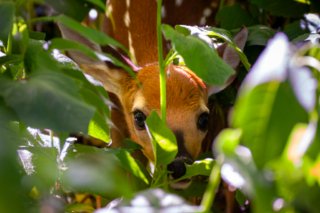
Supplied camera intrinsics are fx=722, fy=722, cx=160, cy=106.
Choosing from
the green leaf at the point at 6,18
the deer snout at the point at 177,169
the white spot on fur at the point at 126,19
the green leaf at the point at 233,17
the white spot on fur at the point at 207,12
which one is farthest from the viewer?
the white spot on fur at the point at 207,12

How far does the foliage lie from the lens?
65cm

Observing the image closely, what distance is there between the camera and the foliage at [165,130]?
65 centimetres

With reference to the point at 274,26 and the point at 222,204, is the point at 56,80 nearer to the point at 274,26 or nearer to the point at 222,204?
the point at 222,204

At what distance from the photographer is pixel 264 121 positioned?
0.65m

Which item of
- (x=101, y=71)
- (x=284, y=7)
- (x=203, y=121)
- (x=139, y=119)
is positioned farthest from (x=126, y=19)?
(x=284, y=7)

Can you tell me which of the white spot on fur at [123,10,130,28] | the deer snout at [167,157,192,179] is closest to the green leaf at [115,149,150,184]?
the deer snout at [167,157,192,179]

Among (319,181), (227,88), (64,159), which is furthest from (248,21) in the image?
(319,181)

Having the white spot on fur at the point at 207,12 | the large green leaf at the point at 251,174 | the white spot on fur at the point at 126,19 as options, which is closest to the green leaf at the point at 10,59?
the large green leaf at the point at 251,174

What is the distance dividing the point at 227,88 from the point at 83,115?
4.54 ft

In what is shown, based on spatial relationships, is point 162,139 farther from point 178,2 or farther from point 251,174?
point 178,2

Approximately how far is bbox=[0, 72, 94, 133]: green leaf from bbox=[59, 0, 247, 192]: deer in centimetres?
90

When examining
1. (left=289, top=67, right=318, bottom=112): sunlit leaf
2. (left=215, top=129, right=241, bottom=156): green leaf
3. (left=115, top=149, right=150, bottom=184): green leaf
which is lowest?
(left=115, top=149, right=150, bottom=184): green leaf

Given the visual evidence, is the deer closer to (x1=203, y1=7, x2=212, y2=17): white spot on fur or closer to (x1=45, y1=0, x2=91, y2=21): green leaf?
(x1=45, y1=0, x2=91, y2=21): green leaf

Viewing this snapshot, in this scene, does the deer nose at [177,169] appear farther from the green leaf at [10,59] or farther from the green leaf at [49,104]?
the green leaf at [49,104]
